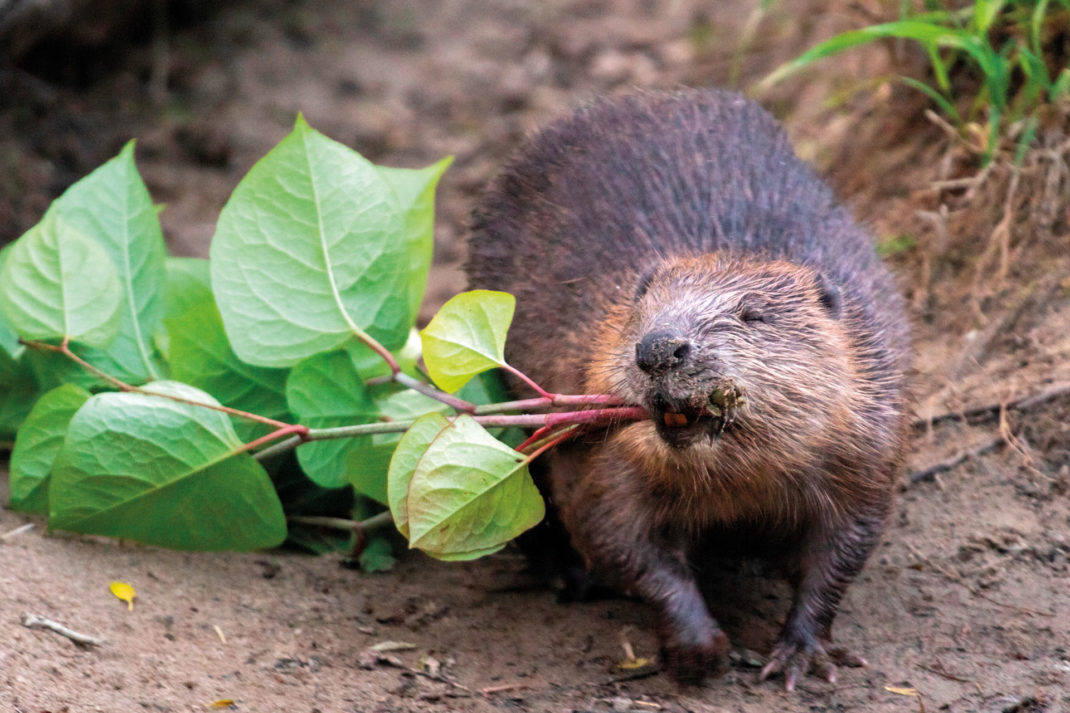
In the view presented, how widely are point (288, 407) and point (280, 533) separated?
47 cm

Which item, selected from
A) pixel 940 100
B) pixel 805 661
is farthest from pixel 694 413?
pixel 940 100

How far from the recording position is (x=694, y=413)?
122 inches

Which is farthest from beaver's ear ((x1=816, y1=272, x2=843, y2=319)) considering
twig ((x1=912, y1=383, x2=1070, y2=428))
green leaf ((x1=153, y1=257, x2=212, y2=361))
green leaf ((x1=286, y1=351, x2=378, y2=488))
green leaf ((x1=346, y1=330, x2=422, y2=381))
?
green leaf ((x1=153, y1=257, x2=212, y2=361))

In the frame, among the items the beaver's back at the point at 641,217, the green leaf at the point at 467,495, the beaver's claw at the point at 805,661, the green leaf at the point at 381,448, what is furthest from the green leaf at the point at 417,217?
the beaver's claw at the point at 805,661

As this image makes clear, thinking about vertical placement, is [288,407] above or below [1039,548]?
above

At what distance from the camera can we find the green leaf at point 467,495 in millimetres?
3174

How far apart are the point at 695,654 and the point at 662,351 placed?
3.12ft

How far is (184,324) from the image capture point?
13.2ft

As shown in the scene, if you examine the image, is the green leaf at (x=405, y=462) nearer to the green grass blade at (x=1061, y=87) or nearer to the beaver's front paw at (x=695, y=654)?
the beaver's front paw at (x=695, y=654)

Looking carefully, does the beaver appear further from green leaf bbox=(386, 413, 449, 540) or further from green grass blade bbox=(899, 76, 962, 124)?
green grass blade bbox=(899, 76, 962, 124)

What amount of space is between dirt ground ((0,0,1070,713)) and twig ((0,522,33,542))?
0.02m

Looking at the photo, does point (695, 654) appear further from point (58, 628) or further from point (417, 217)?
point (417, 217)

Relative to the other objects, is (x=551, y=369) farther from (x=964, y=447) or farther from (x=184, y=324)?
(x=964, y=447)

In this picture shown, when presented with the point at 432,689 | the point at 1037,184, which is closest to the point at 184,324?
the point at 432,689
